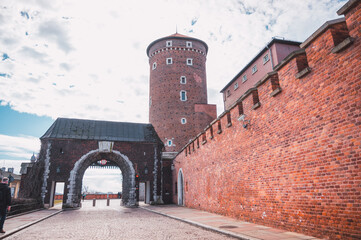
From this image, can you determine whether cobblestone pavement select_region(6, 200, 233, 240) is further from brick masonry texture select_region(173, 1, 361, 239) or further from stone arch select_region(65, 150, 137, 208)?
stone arch select_region(65, 150, 137, 208)

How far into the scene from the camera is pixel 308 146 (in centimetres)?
628

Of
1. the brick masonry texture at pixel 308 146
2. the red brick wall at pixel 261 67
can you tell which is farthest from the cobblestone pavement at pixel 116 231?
the red brick wall at pixel 261 67

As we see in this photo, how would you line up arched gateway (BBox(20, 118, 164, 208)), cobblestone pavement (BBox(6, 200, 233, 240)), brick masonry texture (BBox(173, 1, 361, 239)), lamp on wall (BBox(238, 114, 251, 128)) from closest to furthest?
brick masonry texture (BBox(173, 1, 361, 239)) → cobblestone pavement (BBox(6, 200, 233, 240)) → lamp on wall (BBox(238, 114, 251, 128)) → arched gateway (BBox(20, 118, 164, 208))

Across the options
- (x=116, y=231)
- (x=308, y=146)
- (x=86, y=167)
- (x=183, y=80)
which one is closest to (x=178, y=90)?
(x=183, y=80)

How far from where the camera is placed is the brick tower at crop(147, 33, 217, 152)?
31.4 meters

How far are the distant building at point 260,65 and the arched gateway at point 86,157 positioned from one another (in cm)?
1071

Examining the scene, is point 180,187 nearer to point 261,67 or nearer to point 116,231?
point 261,67

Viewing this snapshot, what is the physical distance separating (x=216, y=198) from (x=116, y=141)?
50.3 ft

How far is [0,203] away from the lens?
7.20 m

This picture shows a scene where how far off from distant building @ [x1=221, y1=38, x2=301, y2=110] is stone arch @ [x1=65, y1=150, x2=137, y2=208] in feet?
40.4

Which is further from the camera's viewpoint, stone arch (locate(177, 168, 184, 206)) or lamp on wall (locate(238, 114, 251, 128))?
stone arch (locate(177, 168, 184, 206))

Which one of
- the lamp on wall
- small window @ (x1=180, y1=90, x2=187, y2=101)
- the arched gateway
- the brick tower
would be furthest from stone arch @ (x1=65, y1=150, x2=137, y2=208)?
the lamp on wall

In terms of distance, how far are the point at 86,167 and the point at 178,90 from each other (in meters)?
15.0

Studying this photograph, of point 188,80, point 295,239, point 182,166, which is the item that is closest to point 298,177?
point 295,239
